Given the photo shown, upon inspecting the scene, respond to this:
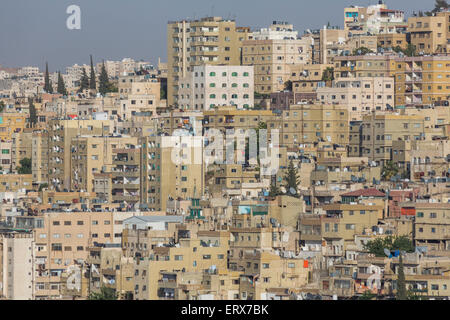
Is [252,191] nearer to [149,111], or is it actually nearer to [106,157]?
[106,157]

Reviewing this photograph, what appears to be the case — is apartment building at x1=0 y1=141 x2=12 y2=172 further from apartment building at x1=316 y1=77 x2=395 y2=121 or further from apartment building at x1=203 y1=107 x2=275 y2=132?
apartment building at x1=316 y1=77 x2=395 y2=121

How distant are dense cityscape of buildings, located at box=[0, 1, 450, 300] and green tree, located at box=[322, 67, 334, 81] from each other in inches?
2.6

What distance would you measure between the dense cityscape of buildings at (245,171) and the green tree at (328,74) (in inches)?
2.6

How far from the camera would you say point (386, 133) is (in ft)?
Answer: 91.3

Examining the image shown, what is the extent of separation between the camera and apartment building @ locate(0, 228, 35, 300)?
2097cm

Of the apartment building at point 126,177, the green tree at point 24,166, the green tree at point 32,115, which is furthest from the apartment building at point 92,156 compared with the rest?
the green tree at point 32,115

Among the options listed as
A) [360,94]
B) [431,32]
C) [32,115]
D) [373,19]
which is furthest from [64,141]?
[373,19]

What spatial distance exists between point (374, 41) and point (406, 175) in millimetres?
11380

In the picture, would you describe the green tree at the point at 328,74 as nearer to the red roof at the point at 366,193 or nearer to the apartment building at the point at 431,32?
the apartment building at the point at 431,32

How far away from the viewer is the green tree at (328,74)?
34.4 metres

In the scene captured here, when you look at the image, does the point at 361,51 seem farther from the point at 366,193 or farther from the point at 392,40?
the point at 366,193

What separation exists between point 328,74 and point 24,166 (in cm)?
799

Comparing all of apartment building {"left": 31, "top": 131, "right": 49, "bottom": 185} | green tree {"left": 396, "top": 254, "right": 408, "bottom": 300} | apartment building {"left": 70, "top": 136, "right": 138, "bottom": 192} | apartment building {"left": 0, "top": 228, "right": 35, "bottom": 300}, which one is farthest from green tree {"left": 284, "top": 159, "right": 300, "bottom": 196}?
apartment building {"left": 31, "top": 131, "right": 49, "bottom": 185}
